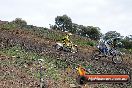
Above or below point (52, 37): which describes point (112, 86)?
below

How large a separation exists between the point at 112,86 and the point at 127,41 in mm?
38411

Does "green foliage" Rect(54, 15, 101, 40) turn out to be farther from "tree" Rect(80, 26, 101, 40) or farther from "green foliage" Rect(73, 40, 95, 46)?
"green foliage" Rect(73, 40, 95, 46)

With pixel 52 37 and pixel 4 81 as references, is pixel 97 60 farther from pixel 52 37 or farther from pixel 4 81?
pixel 4 81

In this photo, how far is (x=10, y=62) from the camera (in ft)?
84.8

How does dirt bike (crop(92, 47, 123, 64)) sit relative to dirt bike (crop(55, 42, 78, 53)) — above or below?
below

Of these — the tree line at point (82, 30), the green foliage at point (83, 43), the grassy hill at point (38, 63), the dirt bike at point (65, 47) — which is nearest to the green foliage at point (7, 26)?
the grassy hill at point (38, 63)

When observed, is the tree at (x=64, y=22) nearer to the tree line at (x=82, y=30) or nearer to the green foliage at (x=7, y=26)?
the tree line at (x=82, y=30)

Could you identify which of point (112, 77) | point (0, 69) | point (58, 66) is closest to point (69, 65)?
point (58, 66)

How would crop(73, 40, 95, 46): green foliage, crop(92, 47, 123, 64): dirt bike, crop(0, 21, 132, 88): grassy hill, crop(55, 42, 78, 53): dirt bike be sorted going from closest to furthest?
crop(0, 21, 132, 88): grassy hill
crop(92, 47, 123, 64): dirt bike
crop(55, 42, 78, 53): dirt bike
crop(73, 40, 95, 46): green foliage

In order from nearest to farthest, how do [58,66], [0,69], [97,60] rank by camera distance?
[0,69] < [58,66] < [97,60]

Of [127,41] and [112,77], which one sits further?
[127,41]

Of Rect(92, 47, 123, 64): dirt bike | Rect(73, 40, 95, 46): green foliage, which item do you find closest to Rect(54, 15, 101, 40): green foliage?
Rect(73, 40, 95, 46): green foliage

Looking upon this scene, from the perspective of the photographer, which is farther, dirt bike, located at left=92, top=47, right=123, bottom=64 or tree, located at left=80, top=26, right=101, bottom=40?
tree, located at left=80, top=26, right=101, bottom=40

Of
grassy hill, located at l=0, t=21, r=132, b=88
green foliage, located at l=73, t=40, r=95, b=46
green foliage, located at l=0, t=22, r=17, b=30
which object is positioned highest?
green foliage, located at l=0, t=22, r=17, b=30
